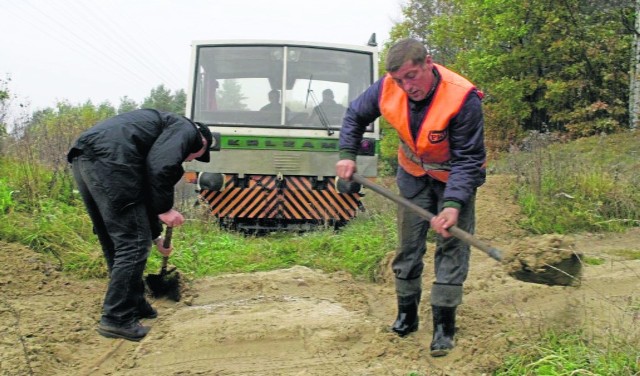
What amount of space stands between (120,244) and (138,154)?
588 mm

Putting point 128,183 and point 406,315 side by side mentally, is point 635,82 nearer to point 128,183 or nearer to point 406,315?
point 406,315

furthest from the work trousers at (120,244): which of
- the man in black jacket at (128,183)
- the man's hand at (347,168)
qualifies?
the man's hand at (347,168)

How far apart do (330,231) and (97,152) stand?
13.8ft

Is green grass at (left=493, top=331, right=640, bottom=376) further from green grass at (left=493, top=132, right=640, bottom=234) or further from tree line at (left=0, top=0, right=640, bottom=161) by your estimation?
tree line at (left=0, top=0, right=640, bottom=161)

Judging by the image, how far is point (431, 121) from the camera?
3.53 metres

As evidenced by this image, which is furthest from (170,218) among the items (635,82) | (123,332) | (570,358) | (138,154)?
(635,82)

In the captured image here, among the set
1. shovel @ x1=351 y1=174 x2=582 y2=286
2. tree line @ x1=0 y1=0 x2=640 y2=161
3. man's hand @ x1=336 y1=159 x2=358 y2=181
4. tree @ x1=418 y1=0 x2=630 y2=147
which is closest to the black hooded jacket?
man's hand @ x1=336 y1=159 x2=358 y2=181

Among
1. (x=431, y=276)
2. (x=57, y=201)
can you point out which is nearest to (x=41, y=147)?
(x=57, y=201)

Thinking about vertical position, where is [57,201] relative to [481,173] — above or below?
below

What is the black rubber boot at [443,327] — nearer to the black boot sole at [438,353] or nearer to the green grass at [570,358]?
the black boot sole at [438,353]

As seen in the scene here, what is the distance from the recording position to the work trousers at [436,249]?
3.74 m

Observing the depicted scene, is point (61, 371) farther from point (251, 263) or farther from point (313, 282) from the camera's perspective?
point (251, 263)

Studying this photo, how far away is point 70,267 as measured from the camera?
580cm

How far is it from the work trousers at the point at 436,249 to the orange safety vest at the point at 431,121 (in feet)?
0.38
